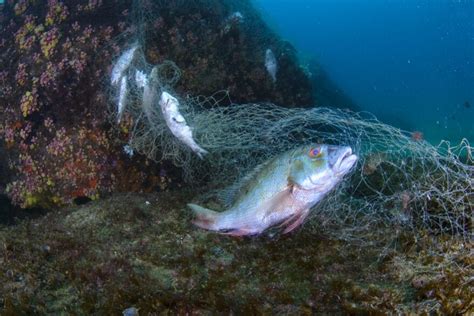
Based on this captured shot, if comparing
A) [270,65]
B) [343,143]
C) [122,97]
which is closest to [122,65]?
[122,97]

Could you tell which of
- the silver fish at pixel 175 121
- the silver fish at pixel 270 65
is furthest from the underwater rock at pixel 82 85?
the silver fish at pixel 175 121

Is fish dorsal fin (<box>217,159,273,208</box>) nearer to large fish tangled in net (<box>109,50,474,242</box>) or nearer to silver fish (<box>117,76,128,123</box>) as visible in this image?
large fish tangled in net (<box>109,50,474,242</box>)

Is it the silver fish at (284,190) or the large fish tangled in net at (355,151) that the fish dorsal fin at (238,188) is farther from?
the large fish tangled in net at (355,151)

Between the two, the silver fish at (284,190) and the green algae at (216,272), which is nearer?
the green algae at (216,272)

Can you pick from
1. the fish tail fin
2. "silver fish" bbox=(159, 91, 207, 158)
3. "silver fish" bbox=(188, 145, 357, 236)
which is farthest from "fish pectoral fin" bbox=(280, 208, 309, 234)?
"silver fish" bbox=(159, 91, 207, 158)

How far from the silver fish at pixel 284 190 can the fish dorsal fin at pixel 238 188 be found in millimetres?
16

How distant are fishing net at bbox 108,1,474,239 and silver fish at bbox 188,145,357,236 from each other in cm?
62

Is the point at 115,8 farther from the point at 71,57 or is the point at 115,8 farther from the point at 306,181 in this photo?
the point at 306,181

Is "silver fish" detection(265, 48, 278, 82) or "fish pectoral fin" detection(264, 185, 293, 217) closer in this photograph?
"fish pectoral fin" detection(264, 185, 293, 217)

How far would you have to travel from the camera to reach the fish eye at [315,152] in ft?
10.6

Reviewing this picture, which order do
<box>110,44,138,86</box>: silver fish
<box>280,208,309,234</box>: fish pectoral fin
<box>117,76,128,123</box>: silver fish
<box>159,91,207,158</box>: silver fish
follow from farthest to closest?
<box>110,44,138,86</box>: silver fish, <box>117,76,128,123</box>: silver fish, <box>159,91,207,158</box>: silver fish, <box>280,208,309,234</box>: fish pectoral fin

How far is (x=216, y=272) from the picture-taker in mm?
3305

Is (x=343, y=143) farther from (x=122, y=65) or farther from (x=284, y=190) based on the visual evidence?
(x=122, y=65)

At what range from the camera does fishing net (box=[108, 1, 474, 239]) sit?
3432 millimetres
